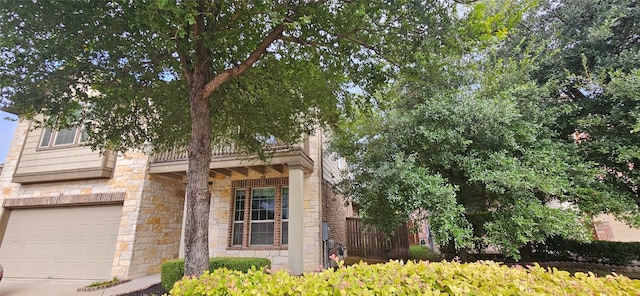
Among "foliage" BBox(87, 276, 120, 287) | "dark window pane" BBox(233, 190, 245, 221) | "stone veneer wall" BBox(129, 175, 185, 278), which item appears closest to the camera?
"foliage" BBox(87, 276, 120, 287)

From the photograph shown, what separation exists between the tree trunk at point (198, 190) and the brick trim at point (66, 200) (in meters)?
6.13

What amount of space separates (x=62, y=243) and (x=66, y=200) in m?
1.37

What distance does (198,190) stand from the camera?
439 centimetres

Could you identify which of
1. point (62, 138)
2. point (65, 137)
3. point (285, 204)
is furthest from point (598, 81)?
point (62, 138)

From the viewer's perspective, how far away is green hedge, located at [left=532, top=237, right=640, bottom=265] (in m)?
9.12

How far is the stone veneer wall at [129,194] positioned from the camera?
8.54 meters

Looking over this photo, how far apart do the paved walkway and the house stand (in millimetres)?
329

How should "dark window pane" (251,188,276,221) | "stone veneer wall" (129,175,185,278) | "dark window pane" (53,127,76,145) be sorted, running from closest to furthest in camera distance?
"stone veneer wall" (129,175,185,278) < "dark window pane" (251,188,276,221) < "dark window pane" (53,127,76,145)

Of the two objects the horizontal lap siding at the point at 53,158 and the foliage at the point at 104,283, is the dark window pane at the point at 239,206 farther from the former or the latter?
the horizontal lap siding at the point at 53,158

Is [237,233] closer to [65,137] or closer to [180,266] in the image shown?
[180,266]

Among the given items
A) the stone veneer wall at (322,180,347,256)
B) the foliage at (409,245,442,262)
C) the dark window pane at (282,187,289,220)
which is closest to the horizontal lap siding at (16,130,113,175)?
the dark window pane at (282,187,289,220)

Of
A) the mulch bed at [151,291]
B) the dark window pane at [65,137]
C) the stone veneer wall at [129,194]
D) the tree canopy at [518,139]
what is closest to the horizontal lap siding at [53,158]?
the dark window pane at [65,137]

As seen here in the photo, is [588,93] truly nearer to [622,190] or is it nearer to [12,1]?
[622,190]

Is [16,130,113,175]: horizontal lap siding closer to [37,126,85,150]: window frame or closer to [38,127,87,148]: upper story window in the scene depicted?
[37,126,85,150]: window frame
